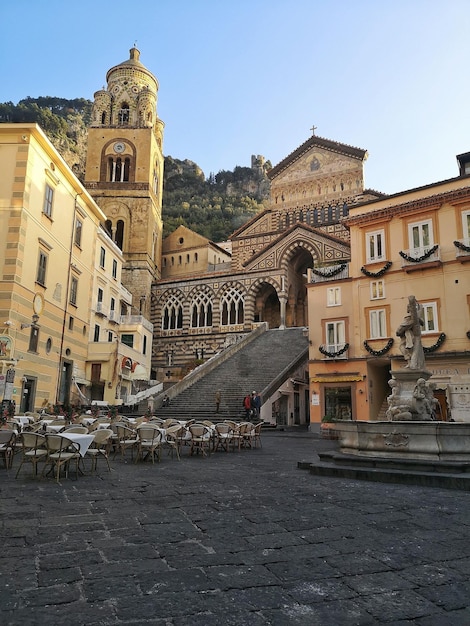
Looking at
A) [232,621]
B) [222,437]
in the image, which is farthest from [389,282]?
[232,621]

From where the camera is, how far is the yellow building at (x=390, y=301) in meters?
19.9

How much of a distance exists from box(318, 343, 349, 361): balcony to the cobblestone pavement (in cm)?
1523

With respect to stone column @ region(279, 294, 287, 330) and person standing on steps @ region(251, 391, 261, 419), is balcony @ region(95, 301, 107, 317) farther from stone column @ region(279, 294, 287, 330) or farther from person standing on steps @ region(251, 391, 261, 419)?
stone column @ region(279, 294, 287, 330)

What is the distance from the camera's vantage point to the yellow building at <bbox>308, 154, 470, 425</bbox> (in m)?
19.9

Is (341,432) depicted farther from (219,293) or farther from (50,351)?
(219,293)

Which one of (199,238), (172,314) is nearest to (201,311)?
(172,314)

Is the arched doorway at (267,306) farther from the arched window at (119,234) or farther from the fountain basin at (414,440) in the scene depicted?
the fountain basin at (414,440)

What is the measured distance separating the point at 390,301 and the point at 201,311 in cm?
2096

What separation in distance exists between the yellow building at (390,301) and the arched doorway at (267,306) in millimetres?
15024

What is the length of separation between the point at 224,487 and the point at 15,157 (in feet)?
60.2

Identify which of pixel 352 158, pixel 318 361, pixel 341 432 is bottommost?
pixel 341 432

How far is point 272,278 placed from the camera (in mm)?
37906

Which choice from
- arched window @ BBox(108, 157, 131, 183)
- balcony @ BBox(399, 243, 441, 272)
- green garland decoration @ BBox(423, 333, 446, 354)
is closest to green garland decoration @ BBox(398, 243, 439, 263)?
balcony @ BBox(399, 243, 441, 272)

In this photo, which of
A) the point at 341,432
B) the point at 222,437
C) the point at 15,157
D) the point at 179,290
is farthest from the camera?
the point at 179,290
